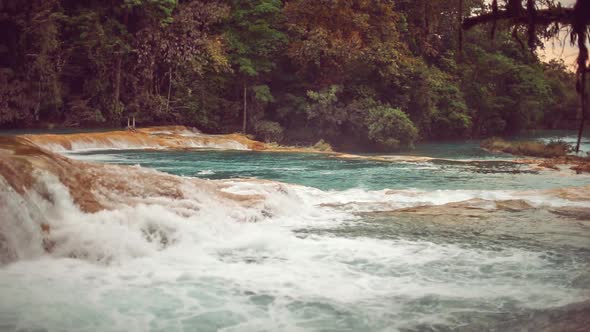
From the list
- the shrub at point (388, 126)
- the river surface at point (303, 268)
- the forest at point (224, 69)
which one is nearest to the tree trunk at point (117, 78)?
the forest at point (224, 69)

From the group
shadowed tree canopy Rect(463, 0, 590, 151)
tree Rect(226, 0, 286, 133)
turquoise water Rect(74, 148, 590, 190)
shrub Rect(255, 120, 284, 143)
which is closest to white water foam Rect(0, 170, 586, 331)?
shadowed tree canopy Rect(463, 0, 590, 151)

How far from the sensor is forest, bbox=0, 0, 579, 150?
21734mm

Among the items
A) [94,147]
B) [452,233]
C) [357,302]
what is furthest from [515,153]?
[357,302]

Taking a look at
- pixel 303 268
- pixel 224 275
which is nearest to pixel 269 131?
pixel 303 268

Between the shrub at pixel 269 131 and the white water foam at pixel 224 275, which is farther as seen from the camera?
the shrub at pixel 269 131

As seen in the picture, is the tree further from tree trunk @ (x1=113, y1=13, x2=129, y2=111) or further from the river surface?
the river surface

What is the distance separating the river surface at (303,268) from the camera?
384cm

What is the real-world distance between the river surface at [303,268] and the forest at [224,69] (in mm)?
16168

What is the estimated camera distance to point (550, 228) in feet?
22.8

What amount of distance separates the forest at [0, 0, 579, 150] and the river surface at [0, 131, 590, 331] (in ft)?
53.0

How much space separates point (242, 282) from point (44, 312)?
1569mm

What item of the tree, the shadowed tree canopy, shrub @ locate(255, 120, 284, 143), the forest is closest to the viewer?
the shadowed tree canopy

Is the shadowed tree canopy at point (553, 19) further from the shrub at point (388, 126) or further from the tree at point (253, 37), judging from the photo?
the tree at point (253, 37)

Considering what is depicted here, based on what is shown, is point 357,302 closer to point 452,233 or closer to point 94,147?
point 452,233
